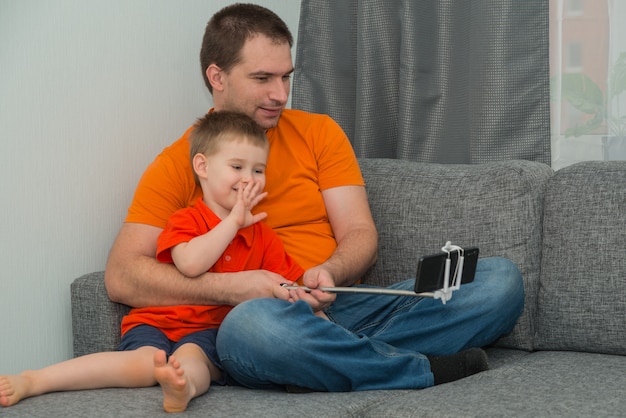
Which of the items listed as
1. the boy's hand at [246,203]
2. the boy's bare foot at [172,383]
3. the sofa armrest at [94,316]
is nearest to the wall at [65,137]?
the sofa armrest at [94,316]

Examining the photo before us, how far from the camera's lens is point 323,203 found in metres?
1.95

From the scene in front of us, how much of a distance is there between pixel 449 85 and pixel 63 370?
1.31 meters

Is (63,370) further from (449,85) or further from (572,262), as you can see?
Result: (449,85)

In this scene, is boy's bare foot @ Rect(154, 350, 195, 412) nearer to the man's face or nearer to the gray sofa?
the gray sofa

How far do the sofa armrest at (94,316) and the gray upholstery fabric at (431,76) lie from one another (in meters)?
0.94

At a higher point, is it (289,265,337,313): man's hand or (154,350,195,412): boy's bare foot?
(289,265,337,313): man's hand

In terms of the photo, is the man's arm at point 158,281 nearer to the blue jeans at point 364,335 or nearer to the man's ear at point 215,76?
the blue jeans at point 364,335

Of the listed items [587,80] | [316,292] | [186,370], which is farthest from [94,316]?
[587,80]

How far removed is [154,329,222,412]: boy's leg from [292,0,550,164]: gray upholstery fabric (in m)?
0.95

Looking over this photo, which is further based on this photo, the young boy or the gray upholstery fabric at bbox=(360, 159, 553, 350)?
the gray upholstery fabric at bbox=(360, 159, 553, 350)

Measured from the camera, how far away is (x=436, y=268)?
1.42 m

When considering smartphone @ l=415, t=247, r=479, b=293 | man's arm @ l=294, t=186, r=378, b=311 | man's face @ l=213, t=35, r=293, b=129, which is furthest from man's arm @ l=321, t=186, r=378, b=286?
smartphone @ l=415, t=247, r=479, b=293

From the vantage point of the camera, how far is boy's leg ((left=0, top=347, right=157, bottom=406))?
146cm

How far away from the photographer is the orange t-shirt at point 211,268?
5.54ft
